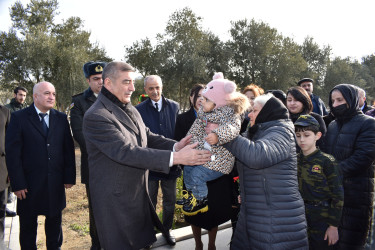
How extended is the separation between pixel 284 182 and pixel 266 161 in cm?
31

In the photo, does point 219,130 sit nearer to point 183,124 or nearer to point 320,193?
point 320,193

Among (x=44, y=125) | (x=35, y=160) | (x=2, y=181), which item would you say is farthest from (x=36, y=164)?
(x=2, y=181)

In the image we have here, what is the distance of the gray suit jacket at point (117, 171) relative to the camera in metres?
2.28

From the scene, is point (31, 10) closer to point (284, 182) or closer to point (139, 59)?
point (139, 59)

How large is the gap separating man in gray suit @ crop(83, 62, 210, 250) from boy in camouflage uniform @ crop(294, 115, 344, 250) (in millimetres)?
1125

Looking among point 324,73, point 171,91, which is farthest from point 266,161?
point 324,73

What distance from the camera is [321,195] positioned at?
8.64ft

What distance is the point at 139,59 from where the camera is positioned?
26.9 metres

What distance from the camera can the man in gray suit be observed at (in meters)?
2.29

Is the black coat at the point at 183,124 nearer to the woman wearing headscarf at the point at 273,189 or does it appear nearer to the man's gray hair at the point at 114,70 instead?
the man's gray hair at the point at 114,70

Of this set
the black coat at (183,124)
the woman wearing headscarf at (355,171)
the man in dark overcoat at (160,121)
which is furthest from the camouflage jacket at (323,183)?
the man in dark overcoat at (160,121)

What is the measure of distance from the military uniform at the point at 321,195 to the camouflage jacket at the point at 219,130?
86cm

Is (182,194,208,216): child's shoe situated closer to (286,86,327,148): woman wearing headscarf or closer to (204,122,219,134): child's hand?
(204,122,219,134): child's hand

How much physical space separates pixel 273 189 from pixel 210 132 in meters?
0.69
